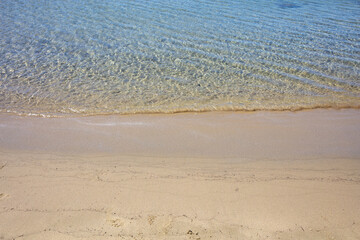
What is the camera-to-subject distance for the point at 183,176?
425 cm

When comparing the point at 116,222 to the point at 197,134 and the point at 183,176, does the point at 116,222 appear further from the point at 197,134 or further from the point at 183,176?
the point at 197,134

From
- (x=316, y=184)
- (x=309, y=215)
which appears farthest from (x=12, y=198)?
(x=316, y=184)

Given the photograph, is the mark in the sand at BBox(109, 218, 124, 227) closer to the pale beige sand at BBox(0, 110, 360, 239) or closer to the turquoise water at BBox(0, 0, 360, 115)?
the pale beige sand at BBox(0, 110, 360, 239)

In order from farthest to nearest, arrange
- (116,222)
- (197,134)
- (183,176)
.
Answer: (197,134) < (183,176) < (116,222)

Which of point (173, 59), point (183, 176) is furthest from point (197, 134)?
point (173, 59)

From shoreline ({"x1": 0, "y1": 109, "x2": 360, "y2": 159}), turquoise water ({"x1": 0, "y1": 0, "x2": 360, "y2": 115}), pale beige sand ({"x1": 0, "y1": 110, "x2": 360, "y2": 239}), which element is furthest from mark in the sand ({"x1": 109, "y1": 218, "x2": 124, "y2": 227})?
turquoise water ({"x1": 0, "y1": 0, "x2": 360, "y2": 115})

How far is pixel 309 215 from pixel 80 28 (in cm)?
980

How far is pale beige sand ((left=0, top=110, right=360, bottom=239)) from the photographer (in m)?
3.41

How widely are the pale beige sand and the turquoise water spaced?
0.71 m

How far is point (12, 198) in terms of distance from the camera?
380cm

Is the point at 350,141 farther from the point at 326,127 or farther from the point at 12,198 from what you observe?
the point at 12,198

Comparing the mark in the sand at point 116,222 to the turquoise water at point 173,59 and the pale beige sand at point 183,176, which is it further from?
the turquoise water at point 173,59

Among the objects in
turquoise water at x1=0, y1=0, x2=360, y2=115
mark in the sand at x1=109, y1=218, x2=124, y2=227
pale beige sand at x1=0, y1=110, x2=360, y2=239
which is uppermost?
turquoise water at x1=0, y1=0, x2=360, y2=115

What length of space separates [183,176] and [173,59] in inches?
192
